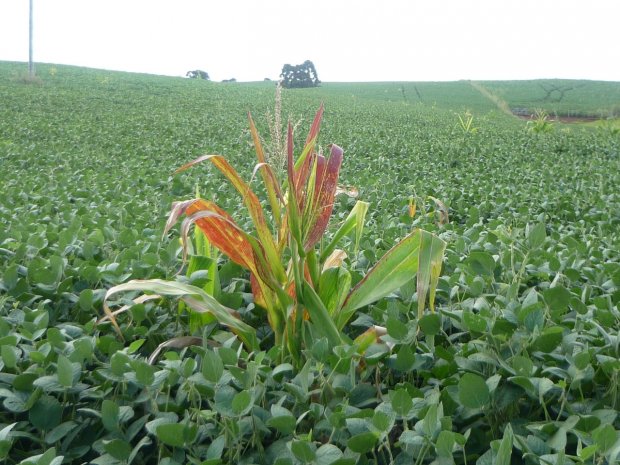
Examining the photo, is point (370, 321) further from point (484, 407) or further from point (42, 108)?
point (42, 108)

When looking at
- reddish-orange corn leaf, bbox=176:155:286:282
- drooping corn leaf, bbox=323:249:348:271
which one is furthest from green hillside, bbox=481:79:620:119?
reddish-orange corn leaf, bbox=176:155:286:282

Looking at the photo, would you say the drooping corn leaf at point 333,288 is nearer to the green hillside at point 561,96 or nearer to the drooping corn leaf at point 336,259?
the drooping corn leaf at point 336,259

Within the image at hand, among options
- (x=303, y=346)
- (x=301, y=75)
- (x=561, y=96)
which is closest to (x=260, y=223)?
(x=303, y=346)

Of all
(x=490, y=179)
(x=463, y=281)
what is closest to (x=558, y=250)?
(x=463, y=281)

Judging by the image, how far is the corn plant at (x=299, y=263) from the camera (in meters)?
1.89

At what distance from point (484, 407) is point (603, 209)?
3.70m

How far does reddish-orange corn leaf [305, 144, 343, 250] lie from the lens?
1.96 meters

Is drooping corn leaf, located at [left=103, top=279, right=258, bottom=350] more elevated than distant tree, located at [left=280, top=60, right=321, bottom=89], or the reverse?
distant tree, located at [left=280, top=60, right=321, bottom=89]

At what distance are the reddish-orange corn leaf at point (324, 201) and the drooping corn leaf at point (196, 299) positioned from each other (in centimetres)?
33

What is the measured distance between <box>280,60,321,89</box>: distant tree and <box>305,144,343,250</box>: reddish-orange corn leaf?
51.9 m

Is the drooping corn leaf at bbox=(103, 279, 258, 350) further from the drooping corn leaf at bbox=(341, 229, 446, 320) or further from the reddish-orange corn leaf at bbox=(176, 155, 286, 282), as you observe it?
the drooping corn leaf at bbox=(341, 229, 446, 320)

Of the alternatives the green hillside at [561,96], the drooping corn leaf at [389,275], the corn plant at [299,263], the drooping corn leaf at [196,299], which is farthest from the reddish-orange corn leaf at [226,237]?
the green hillside at [561,96]

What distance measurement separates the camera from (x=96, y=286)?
244 cm

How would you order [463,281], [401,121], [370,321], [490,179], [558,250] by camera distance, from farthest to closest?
[401,121]
[490,179]
[558,250]
[463,281]
[370,321]
